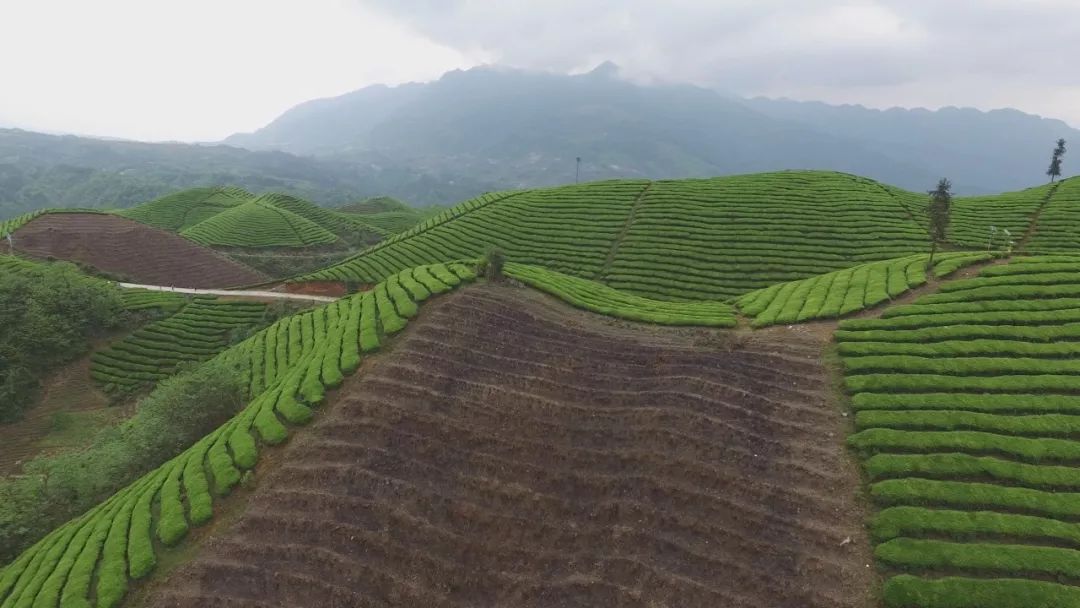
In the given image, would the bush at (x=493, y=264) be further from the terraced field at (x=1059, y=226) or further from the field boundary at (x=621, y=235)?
the terraced field at (x=1059, y=226)

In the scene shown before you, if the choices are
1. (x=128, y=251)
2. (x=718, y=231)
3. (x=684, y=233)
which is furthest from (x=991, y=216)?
(x=128, y=251)

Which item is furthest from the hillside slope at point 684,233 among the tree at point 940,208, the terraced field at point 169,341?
the tree at point 940,208

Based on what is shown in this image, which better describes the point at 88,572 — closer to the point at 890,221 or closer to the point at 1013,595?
the point at 1013,595

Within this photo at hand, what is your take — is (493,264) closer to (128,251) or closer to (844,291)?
(844,291)

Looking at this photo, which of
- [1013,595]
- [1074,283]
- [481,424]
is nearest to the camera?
[1013,595]

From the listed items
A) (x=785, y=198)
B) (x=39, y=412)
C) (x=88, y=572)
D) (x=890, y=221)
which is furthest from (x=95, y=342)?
(x=890, y=221)
